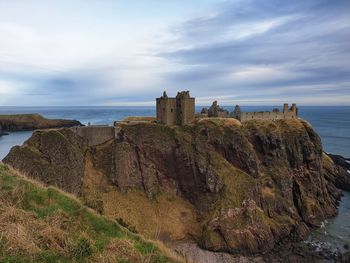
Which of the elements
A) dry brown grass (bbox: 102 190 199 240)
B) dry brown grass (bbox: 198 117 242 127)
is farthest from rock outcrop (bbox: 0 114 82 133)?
dry brown grass (bbox: 102 190 199 240)

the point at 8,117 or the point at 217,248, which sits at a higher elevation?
the point at 8,117

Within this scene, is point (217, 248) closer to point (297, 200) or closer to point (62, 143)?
point (297, 200)

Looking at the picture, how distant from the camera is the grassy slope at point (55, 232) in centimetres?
1129

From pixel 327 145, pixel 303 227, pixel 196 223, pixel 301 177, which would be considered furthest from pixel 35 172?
pixel 327 145

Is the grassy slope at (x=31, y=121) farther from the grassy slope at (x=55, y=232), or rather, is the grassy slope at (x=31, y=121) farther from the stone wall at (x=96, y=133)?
the grassy slope at (x=55, y=232)

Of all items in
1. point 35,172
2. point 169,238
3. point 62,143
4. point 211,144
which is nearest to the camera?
point 35,172

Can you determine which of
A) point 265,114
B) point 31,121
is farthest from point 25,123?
point 265,114

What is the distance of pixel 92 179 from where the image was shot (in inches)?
2074

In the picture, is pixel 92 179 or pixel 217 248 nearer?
pixel 217 248

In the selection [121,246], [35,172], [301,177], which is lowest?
[301,177]

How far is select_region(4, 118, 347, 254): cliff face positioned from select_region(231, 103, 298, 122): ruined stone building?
3288 mm

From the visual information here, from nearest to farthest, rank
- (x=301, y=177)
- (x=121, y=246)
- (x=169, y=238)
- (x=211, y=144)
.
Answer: (x=121, y=246), (x=169, y=238), (x=211, y=144), (x=301, y=177)

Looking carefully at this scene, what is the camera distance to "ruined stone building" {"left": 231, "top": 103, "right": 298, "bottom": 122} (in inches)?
2687

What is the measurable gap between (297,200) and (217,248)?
2121 cm
